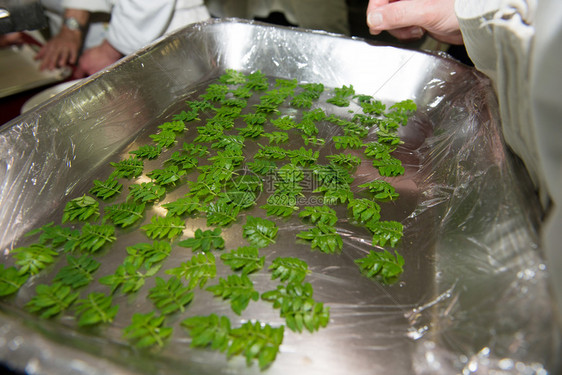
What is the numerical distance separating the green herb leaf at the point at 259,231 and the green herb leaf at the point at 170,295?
11.1 inches

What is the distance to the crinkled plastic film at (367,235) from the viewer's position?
2.64 feet

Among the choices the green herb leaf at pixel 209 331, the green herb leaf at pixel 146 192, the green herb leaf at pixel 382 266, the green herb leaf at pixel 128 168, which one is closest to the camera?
the green herb leaf at pixel 209 331

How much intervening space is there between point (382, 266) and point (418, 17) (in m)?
1.40

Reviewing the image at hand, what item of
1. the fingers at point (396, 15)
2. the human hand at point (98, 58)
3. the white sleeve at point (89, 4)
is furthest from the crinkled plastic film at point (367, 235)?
the white sleeve at point (89, 4)

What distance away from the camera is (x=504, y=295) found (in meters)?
0.86

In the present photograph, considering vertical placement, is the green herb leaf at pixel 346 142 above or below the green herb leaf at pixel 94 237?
below

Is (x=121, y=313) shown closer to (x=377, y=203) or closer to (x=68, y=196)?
(x=68, y=196)

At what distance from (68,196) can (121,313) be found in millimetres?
670

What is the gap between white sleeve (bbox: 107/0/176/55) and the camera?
2.30 meters

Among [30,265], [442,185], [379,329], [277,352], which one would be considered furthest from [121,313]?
[442,185]

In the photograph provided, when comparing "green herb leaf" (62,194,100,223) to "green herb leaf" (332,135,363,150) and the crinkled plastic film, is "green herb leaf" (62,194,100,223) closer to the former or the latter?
the crinkled plastic film

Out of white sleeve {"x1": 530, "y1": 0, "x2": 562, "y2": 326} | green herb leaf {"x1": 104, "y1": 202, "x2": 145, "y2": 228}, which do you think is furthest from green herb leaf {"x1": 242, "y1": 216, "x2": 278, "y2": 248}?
white sleeve {"x1": 530, "y1": 0, "x2": 562, "y2": 326}

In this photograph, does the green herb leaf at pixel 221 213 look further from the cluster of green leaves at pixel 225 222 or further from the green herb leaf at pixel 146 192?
the green herb leaf at pixel 146 192

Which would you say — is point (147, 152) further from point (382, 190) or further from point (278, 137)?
point (382, 190)
